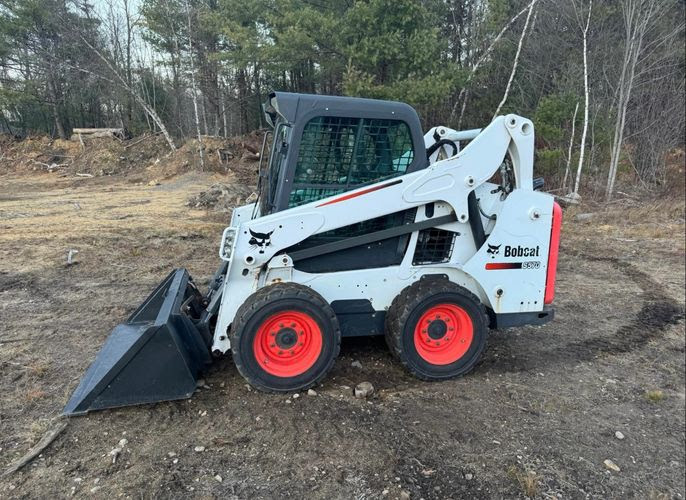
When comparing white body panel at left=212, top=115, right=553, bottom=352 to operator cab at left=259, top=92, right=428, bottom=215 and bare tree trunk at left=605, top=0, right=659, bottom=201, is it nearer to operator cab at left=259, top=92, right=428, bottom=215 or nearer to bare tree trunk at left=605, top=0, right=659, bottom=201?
operator cab at left=259, top=92, right=428, bottom=215

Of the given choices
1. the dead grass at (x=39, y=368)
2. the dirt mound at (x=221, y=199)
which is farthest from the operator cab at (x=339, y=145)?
the dirt mound at (x=221, y=199)

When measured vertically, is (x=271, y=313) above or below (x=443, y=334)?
above

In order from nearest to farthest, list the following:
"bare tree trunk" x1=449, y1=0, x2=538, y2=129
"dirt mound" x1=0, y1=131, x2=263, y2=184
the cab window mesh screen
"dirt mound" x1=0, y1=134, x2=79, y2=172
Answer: the cab window mesh screen → "bare tree trunk" x1=449, y1=0, x2=538, y2=129 → "dirt mound" x1=0, y1=131, x2=263, y2=184 → "dirt mound" x1=0, y1=134, x2=79, y2=172

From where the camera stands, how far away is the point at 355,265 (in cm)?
377

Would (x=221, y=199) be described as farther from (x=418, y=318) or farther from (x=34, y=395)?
(x=418, y=318)

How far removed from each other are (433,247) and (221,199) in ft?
30.5

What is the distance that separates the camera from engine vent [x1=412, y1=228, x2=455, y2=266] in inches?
151

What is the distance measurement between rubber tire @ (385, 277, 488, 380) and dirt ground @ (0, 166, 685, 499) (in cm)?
12

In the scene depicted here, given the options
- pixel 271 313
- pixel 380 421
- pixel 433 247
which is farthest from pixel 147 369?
pixel 433 247

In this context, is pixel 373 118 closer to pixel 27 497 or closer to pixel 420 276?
pixel 420 276

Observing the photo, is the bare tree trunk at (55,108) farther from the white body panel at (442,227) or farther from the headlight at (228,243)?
the white body panel at (442,227)

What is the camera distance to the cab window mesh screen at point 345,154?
3604mm

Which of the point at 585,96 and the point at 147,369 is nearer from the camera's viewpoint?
the point at 147,369

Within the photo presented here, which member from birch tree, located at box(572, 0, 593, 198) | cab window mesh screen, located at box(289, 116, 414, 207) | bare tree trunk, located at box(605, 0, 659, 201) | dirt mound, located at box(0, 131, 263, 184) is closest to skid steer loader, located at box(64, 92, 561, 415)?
cab window mesh screen, located at box(289, 116, 414, 207)
